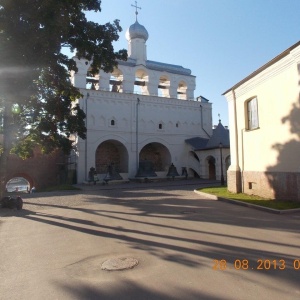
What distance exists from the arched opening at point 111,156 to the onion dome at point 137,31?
12.2 m

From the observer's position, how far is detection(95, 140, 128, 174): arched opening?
3331cm

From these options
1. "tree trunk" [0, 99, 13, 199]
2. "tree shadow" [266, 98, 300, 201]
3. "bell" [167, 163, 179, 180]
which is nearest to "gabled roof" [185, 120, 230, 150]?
"bell" [167, 163, 179, 180]

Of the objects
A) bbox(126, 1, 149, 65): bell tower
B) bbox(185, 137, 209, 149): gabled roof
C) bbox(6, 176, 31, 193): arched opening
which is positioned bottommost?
bbox(6, 176, 31, 193): arched opening

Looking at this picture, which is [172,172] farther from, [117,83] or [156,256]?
[156,256]

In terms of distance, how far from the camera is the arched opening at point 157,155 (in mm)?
35841

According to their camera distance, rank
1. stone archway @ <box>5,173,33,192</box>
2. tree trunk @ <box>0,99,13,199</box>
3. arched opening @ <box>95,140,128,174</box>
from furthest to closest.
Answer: arched opening @ <box>95,140,128,174</box>
stone archway @ <box>5,173,33,192</box>
tree trunk @ <box>0,99,13,199</box>

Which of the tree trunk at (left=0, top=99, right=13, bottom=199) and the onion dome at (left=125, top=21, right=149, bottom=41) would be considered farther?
the onion dome at (left=125, top=21, right=149, bottom=41)

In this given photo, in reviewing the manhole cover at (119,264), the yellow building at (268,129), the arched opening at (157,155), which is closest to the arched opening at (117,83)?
the arched opening at (157,155)

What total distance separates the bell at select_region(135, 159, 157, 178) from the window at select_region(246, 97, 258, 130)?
17.0 metres

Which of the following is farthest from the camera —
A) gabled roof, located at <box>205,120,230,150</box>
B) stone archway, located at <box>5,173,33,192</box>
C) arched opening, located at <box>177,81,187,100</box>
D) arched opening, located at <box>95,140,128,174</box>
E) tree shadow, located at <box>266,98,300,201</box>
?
arched opening, located at <box>177,81,187,100</box>

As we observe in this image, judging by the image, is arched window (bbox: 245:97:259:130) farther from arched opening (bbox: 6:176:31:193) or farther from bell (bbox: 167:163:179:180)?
arched opening (bbox: 6:176:31:193)

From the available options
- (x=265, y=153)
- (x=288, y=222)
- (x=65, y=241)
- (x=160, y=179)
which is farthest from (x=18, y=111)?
(x=160, y=179)

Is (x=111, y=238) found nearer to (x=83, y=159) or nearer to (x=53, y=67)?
(x=53, y=67)

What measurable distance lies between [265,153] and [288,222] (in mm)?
5772
